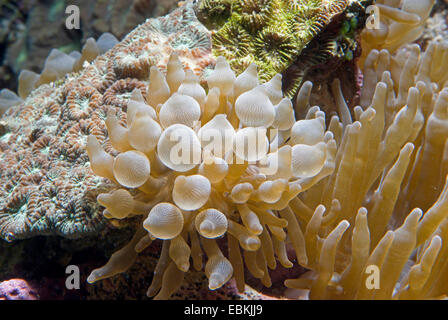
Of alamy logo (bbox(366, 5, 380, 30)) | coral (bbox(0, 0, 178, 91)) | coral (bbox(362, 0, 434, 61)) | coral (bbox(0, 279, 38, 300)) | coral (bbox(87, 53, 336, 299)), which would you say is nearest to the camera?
coral (bbox(87, 53, 336, 299))

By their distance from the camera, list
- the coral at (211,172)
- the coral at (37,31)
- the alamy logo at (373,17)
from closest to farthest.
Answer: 1. the coral at (211,172)
2. the alamy logo at (373,17)
3. the coral at (37,31)

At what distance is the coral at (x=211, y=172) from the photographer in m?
1.21

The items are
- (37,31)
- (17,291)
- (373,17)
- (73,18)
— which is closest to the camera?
(17,291)

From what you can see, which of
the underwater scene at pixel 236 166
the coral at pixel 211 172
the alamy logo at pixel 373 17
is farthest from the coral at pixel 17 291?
the alamy logo at pixel 373 17

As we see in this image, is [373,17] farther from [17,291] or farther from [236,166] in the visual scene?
[17,291]

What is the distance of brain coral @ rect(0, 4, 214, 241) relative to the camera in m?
1.52

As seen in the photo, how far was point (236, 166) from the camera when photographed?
1.33m

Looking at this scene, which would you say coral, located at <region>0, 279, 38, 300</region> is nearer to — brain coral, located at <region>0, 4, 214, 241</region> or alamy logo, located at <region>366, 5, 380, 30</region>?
brain coral, located at <region>0, 4, 214, 241</region>

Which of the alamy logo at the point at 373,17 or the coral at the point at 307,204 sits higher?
the alamy logo at the point at 373,17

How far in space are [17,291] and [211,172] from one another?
1178 millimetres

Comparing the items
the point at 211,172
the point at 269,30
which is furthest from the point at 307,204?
the point at 269,30

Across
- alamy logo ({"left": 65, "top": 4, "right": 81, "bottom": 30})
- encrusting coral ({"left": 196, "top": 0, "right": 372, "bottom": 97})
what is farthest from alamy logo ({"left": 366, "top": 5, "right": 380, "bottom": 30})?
alamy logo ({"left": 65, "top": 4, "right": 81, "bottom": 30})

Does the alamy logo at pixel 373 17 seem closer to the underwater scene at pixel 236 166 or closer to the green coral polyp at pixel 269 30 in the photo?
the underwater scene at pixel 236 166

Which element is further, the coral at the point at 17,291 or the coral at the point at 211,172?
the coral at the point at 17,291
